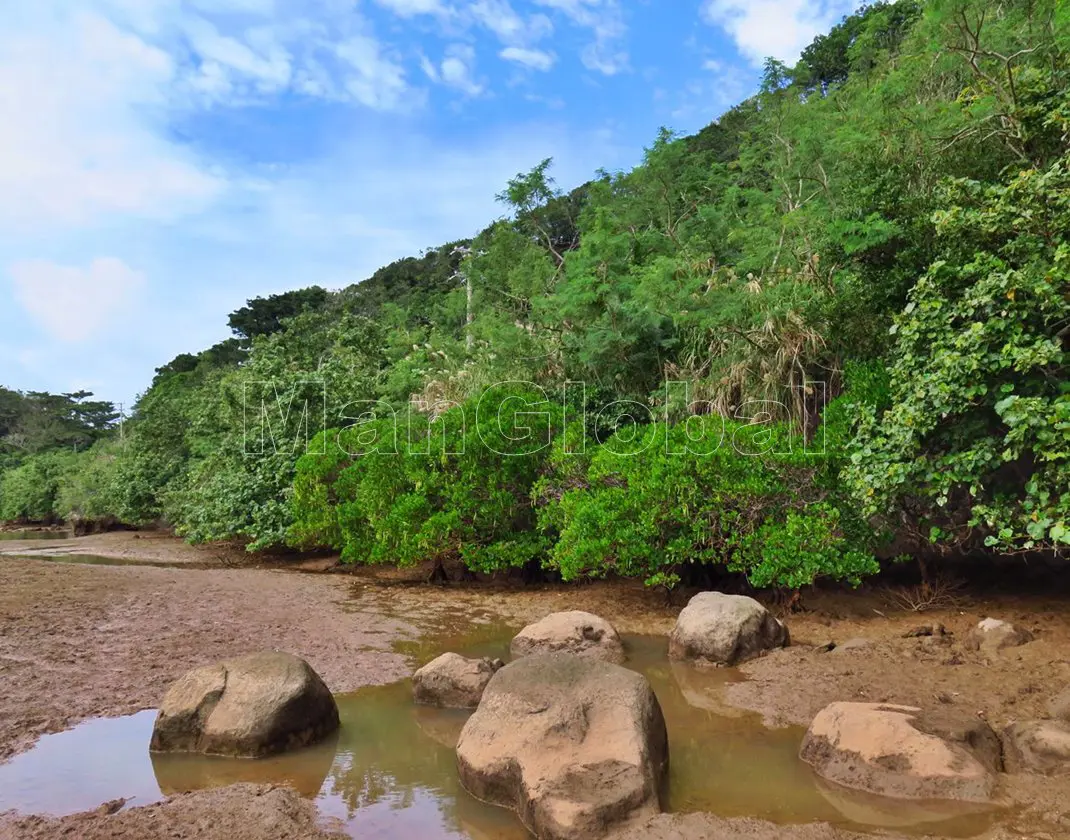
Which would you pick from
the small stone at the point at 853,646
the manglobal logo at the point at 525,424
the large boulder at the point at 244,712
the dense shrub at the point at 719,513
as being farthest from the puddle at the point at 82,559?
the small stone at the point at 853,646

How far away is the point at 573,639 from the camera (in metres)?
Result: 8.23

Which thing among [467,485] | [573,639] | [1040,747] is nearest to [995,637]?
[1040,747]

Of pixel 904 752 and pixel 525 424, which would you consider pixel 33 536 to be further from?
pixel 904 752

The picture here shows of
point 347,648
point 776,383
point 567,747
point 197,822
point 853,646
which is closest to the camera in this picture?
point 197,822

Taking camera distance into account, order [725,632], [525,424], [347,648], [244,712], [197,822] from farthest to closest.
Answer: [525,424]
[347,648]
[725,632]
[244,712]
[197,822]

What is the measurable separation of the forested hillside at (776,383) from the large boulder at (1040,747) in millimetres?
1410

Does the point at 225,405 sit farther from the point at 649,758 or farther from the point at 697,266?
the point at 649,758

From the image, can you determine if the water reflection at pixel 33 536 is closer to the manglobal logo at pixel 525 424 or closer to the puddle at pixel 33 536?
the puddle at pixel 33 536

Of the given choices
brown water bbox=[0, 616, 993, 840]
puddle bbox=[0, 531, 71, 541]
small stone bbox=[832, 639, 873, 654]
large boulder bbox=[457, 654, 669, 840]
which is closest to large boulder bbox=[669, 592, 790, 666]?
small stone bbox=[832, 639, 873, 654]

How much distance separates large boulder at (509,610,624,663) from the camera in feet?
26.7

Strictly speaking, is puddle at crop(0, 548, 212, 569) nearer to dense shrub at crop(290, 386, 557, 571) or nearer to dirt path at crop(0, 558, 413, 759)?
dirt path at crop(0, 558, 413, 759)

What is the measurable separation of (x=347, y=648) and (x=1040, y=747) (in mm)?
6833

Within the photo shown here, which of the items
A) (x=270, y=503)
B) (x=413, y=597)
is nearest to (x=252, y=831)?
(x=413, y=597)

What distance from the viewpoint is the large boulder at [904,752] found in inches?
184
